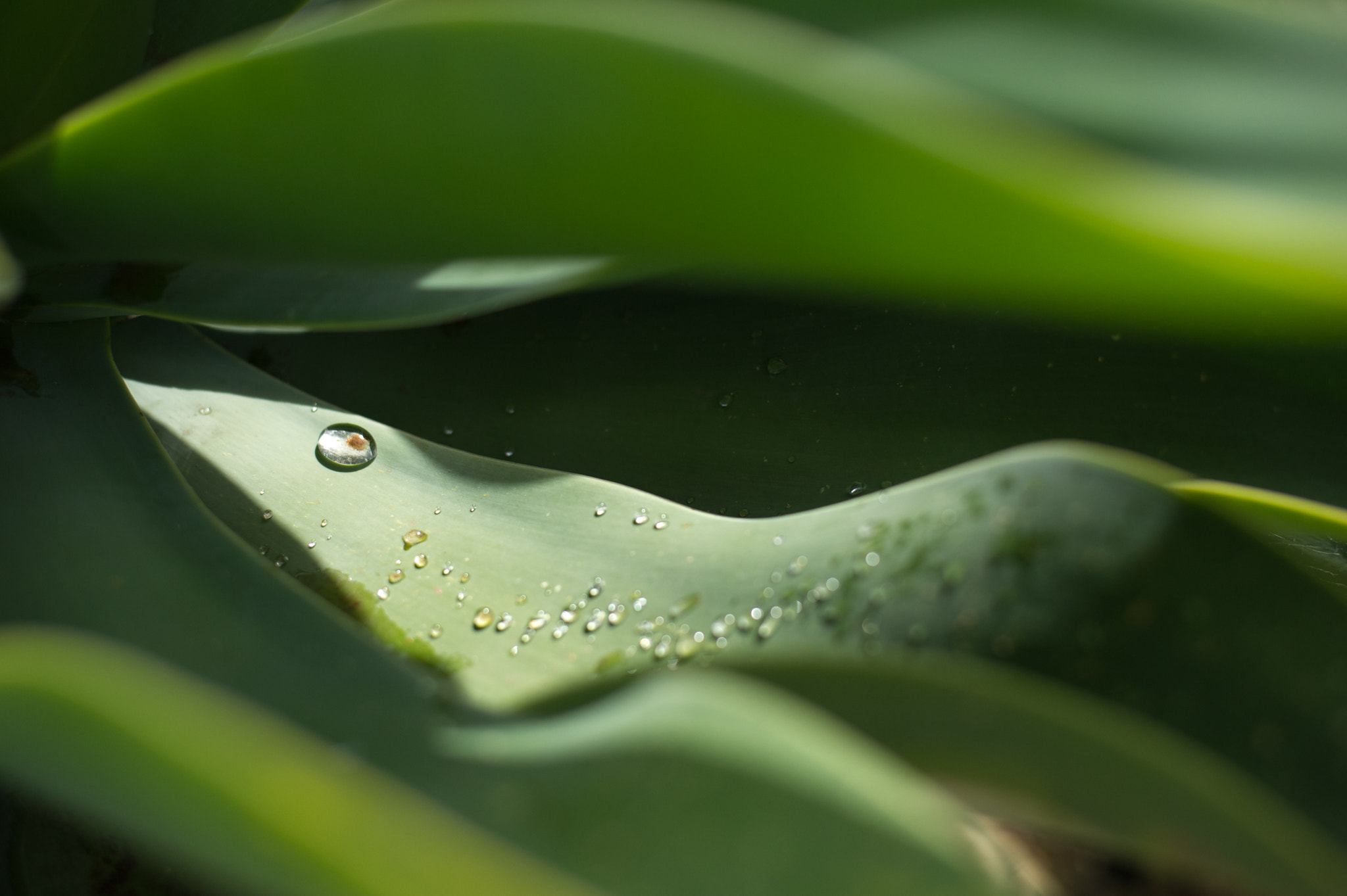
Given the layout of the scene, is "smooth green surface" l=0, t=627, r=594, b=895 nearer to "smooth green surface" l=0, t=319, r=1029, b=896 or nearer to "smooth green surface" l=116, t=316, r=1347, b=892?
"smooth green surface" l=0, t=319, r=1029, b=896

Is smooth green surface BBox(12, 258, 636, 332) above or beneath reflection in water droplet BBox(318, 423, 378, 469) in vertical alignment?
above

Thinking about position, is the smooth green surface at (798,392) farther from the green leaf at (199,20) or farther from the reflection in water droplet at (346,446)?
the green leaf at (199,20)

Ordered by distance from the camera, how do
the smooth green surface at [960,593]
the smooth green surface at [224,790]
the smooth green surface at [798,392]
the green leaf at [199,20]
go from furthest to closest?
1. the green leaf at [199,20]
2. the smooth green surface at [798,392]
3. the smooth green surface at [960,593]
4. the smooth green surface at [224,790]

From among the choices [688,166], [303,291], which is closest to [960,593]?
[688,166]

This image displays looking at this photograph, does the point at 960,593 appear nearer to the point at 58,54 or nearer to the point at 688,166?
the point at 688,166

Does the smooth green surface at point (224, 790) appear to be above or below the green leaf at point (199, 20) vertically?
below

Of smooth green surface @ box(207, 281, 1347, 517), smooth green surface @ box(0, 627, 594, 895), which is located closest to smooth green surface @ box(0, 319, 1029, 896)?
smooth green surface @ box(0, 627, 594, 895)

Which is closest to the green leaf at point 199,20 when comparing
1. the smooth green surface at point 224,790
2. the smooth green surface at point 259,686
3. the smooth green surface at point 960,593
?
the smooth green surface at point 259,686
